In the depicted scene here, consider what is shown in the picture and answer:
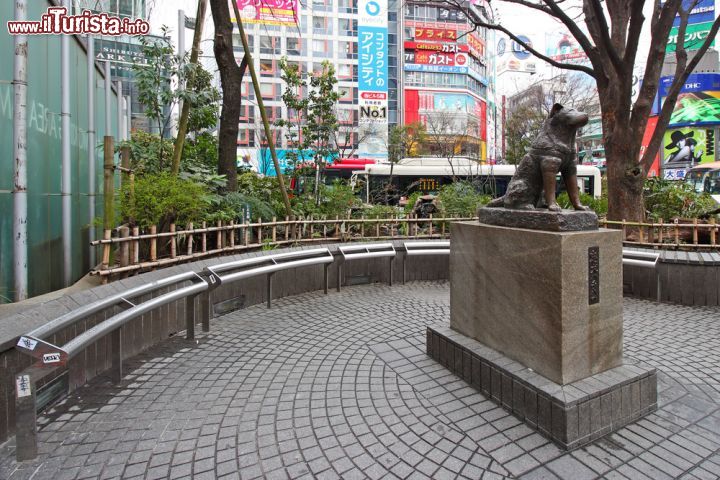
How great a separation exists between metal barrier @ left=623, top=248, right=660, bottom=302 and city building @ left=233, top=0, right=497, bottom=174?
39.3 meters

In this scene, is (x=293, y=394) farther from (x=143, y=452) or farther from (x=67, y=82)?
(x=67, y=82)

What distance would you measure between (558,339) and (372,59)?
4930 cm

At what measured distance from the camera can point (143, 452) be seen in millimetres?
2695

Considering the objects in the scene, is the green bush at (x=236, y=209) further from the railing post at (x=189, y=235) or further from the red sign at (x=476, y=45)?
the red sign at (x=476, y=45)

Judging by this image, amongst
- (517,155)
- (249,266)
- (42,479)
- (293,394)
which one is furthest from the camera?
(517,155)

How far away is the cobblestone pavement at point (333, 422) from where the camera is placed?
255 centimetres

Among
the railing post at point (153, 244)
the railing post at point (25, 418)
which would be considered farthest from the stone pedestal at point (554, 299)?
the railing post at point (153, 244)

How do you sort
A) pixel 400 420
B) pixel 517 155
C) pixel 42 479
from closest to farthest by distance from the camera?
pixel 42 479 < pixel 400 420 < pixel 517 155

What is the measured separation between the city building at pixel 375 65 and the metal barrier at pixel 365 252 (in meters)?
38.0

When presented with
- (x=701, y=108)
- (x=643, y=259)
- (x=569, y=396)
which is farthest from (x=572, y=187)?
(x=701, y=108)

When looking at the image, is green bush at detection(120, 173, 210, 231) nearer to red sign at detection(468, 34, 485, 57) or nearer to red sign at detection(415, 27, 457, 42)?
red sign at detection(415, 27, 457, 42)

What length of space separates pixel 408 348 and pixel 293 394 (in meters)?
1.48

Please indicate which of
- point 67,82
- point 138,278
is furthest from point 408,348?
point 67,82

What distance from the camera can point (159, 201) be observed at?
18.7ft
